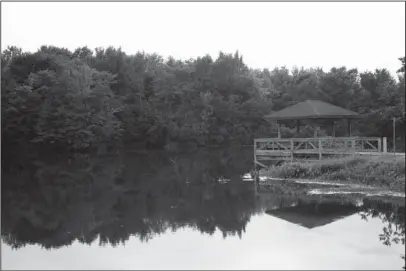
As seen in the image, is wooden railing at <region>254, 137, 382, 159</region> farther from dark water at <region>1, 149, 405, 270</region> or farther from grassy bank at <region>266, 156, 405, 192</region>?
dark water at <region>1, 149, 405, 270</region>

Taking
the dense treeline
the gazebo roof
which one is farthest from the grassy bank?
the dense treeline

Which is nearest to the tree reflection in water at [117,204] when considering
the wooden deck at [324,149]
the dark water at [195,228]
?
the dark water at [195,228]

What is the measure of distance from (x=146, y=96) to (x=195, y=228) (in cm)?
4342

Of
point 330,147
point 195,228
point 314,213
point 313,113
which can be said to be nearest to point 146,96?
point 313,113

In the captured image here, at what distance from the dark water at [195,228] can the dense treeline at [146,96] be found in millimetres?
23000

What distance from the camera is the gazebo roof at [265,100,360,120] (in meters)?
24.5

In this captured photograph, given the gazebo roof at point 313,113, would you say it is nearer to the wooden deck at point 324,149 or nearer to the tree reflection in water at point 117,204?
the wooden deck at point 324,149

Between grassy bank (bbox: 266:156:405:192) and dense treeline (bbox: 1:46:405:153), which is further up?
dense treeline (bbox: 1:46:405:153)

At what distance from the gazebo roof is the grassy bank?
3.28 metres

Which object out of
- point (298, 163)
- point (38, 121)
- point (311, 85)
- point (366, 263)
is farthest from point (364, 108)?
point (366, 263)

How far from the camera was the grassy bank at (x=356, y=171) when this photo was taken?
702 inches

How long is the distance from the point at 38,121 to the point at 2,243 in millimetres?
33979

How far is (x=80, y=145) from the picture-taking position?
4612cm

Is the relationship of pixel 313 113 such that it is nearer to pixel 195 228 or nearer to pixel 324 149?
pixel 324 149
